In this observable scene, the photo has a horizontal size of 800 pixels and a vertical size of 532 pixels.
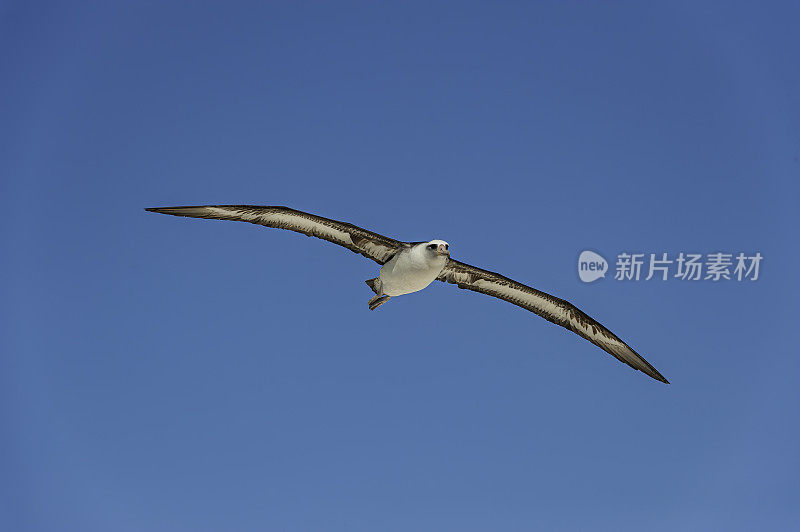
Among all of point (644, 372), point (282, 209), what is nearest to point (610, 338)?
point (644, 372)

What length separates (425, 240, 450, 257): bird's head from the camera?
58.6ft

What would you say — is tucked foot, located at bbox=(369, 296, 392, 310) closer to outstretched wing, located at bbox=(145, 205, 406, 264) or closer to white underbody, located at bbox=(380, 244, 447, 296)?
white underbody, located at bbox=(380, 244, 447, 296)

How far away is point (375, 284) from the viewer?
64.4ft

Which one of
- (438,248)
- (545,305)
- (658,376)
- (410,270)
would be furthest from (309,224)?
(658,376)

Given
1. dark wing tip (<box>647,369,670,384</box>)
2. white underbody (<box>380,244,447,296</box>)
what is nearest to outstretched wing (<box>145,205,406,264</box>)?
white underbody (<box>380,244,447,296</box>)

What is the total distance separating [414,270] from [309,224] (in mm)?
3008

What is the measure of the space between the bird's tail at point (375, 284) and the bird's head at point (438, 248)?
213 cm

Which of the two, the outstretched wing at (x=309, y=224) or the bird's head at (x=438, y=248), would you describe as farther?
the outstretched wing at (x=309, y=224)

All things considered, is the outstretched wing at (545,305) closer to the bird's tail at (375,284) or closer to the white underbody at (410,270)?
the white underbody at (410,270)

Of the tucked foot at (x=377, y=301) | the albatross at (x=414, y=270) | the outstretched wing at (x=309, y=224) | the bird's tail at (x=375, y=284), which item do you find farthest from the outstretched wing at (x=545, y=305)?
the outstretched wing at (x=309, y=224)

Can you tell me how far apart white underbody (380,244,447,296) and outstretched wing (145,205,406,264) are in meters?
0.46

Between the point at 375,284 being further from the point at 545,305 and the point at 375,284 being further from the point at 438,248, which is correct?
the point at 545,305

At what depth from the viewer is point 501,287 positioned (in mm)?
21250

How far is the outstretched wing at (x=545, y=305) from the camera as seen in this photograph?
20906 mm
